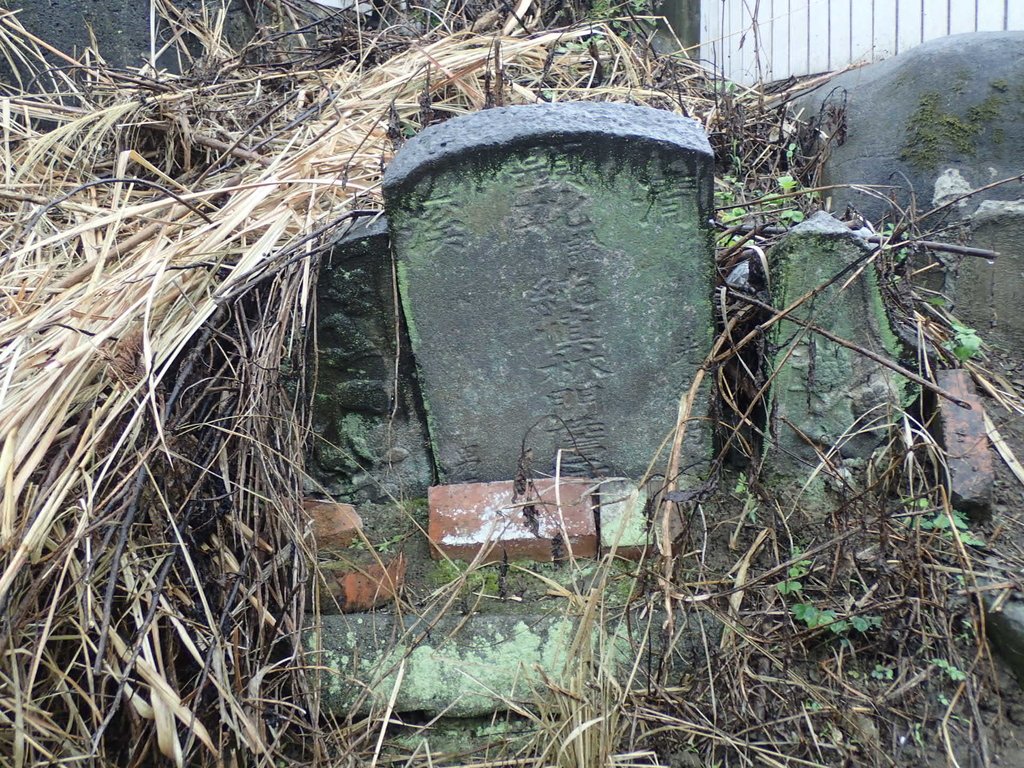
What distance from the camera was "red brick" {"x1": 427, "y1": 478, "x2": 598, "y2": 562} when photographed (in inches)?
78.5

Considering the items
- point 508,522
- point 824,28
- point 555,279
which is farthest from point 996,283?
point 824,28

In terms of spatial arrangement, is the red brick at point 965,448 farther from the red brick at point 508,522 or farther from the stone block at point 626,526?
the red brick at point 508,522

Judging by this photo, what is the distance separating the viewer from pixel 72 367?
1.91 metres

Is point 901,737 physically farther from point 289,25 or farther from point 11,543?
point 289,25

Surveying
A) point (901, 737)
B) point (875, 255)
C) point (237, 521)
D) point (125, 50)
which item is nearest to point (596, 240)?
point (875, 255)

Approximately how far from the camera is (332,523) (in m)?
2.05

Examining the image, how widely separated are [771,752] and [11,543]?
149cm

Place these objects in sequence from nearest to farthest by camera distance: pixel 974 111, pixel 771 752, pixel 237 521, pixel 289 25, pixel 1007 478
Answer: pixel 771 752 < pixel 237 521 < pixel 1007 478 < pixel 974 111 < pixel 289 25

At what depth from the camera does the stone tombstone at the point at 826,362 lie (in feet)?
6.45

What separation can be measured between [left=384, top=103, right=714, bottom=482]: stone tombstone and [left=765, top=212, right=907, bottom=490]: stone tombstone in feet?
0.62

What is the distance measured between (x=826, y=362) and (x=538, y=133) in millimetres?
839

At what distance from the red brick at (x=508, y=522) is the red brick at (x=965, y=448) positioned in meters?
0.79

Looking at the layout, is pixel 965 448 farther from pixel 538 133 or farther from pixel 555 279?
pixel 538 133

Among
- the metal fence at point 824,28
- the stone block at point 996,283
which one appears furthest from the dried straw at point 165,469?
the metal fence at point 824,28
